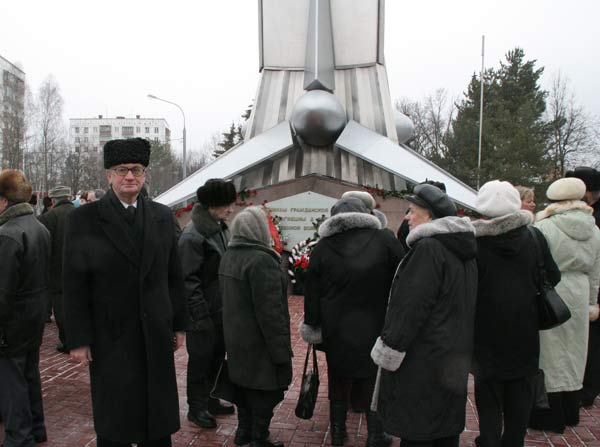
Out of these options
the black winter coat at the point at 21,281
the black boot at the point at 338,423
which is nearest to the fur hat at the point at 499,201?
the black boot at the point at 338,423

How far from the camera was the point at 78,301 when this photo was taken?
2.91 metres

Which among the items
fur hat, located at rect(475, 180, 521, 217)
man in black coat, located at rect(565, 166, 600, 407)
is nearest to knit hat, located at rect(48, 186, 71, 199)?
fur hat, located at rect(475, 180, 521, 217)

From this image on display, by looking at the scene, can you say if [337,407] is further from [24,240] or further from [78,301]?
[24,240]

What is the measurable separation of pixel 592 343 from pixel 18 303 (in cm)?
471

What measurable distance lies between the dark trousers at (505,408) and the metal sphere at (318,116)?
28.1 feet

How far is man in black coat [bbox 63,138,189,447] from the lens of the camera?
2930 mm

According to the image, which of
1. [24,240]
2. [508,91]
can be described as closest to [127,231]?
[24,240]

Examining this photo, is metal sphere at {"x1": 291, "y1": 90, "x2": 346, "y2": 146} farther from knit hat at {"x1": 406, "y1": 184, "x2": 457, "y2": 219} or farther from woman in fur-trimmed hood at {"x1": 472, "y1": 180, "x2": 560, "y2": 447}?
knit hat at {"x1": 406, "y1": 184, "x2": 457, "y2": 219}

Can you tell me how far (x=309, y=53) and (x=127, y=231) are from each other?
1078cm

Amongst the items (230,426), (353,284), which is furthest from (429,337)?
(230,426)

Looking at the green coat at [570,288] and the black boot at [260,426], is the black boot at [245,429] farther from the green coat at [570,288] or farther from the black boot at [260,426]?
the green coat at [570,288]

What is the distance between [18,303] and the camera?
12.2ft

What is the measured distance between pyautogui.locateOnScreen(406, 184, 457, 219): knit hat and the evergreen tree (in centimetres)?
2679

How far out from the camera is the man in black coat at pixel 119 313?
9.61 feet
